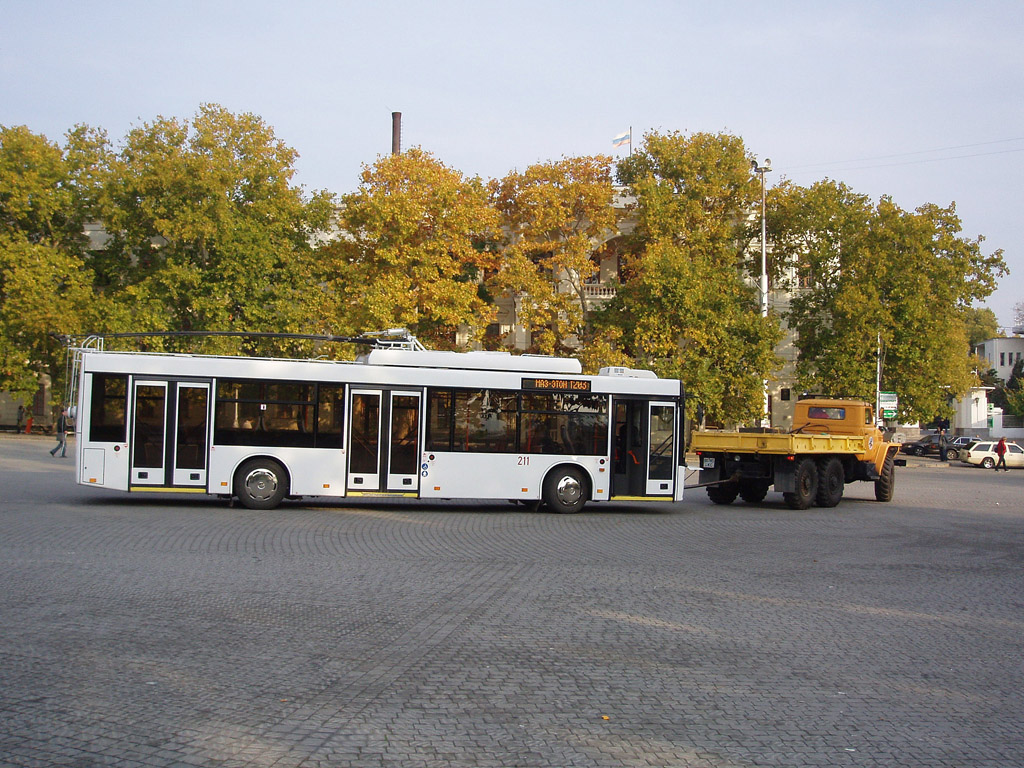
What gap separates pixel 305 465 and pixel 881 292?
37387 mm

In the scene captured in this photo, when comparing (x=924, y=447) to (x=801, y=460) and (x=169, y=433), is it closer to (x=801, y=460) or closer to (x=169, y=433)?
(x=801, y=460)

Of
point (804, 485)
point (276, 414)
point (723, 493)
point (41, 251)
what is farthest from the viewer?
point (41, 251)

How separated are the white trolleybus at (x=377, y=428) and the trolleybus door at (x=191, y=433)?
0.06 ft

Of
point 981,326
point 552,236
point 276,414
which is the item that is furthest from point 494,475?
point 981,326

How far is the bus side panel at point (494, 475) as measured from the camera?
18.4m

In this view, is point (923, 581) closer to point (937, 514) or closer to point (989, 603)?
point (989, 603)

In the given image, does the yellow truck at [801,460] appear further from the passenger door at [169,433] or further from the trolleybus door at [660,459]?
the passenger door at [169,433]

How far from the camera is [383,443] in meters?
18.3

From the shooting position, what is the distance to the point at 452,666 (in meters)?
6.91

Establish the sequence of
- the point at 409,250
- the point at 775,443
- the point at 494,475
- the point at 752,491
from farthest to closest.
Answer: the point at 409,250 → the point at 752,491 → the point at 775,443 → the point at 494,475

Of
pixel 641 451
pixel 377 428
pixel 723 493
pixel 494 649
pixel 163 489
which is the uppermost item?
pixel 377 428

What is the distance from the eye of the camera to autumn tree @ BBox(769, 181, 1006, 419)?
46.4 m

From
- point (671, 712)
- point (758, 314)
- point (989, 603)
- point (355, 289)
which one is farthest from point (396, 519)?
point (758, 314)

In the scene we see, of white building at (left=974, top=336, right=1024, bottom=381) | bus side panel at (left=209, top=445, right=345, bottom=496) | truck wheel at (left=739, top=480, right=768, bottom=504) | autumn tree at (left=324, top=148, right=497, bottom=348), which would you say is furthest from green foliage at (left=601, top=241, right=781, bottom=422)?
white building at (left=974, top=336, right=1024, bottom=381)
